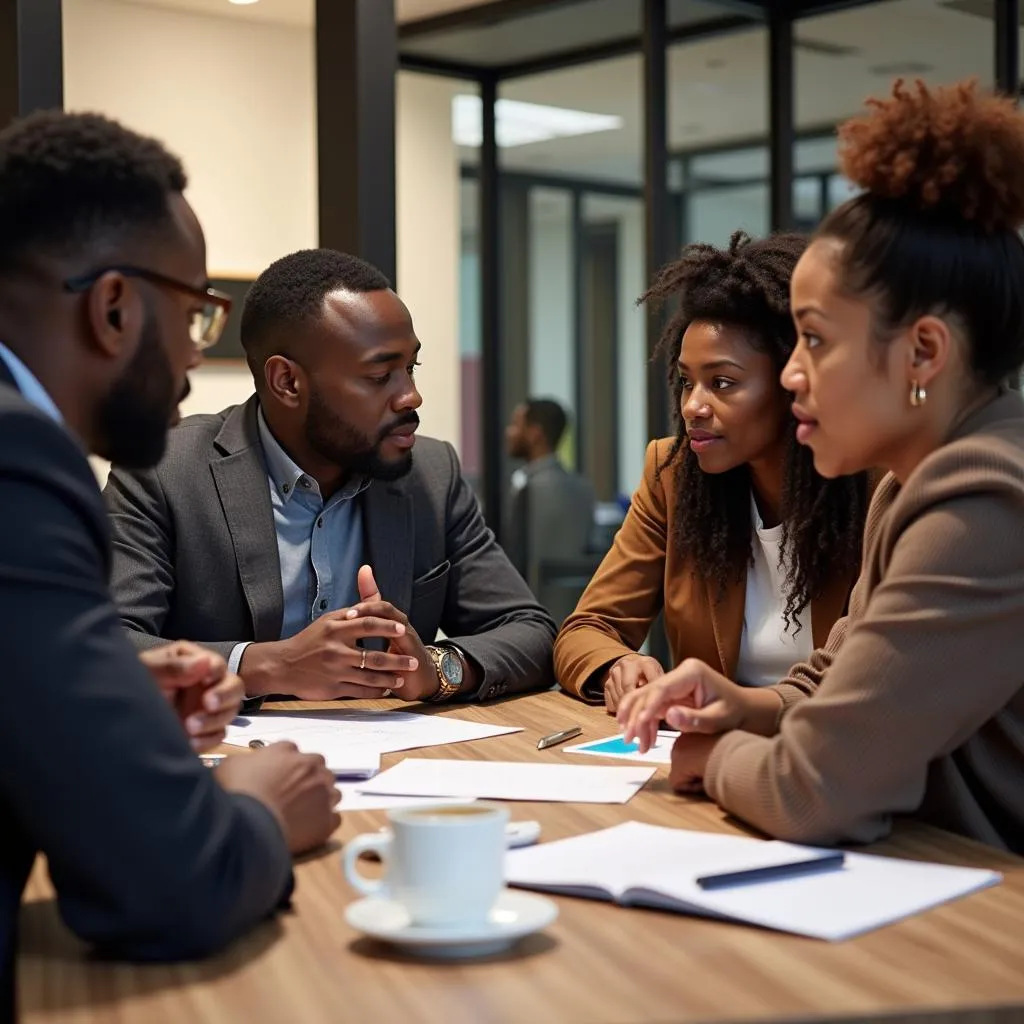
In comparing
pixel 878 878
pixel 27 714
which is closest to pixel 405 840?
pixel 27 714

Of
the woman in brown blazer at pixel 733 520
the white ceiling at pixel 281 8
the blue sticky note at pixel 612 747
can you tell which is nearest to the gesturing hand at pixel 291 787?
the blue sticky note at pixel 612 747

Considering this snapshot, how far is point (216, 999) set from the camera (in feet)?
3.69

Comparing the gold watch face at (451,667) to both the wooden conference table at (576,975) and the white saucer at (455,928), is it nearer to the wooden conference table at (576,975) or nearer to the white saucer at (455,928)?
the wooden conference table at (576,975)

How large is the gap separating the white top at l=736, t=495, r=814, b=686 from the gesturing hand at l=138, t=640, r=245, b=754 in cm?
119

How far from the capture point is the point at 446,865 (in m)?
1.19

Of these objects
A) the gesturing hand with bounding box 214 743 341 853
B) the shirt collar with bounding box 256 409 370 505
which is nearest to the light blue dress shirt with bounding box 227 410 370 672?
the shirt collar with bounding box 256 409 370 505

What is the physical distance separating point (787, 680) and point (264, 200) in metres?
4.12

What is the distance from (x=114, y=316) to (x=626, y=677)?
1191 millimetres

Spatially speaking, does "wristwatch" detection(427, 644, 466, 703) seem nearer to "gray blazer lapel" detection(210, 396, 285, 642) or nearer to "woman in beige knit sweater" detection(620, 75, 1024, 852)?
"gray blazer lapel" detection(210, 396, 285, 642)

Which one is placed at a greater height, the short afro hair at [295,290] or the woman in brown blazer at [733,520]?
the short afro hair at [295,290]

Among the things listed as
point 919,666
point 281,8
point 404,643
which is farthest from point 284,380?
point 281,8

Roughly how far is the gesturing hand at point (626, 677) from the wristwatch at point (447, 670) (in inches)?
10.2

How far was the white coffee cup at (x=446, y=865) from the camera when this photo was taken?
3.89 ft

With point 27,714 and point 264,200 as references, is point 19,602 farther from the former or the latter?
point 264,200
